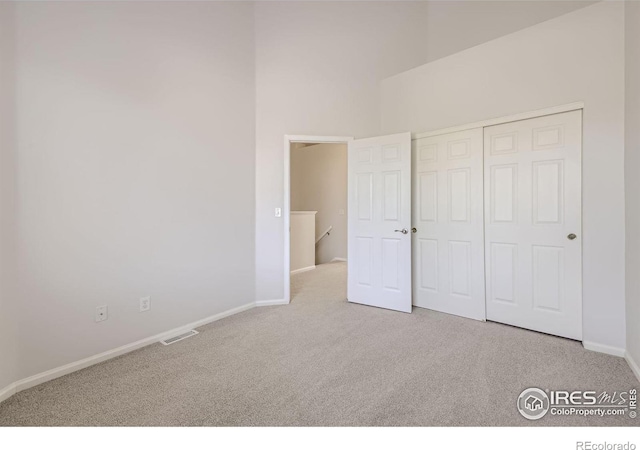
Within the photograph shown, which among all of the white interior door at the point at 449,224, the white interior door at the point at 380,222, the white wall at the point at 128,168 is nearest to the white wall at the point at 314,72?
the white wall at the point at 128,168

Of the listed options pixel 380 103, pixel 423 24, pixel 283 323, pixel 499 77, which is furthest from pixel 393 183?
pixel 423 24

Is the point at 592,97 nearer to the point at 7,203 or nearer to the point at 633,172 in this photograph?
the point at 633,172

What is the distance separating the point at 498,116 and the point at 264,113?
2.45m

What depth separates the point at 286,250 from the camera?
11.9 ft

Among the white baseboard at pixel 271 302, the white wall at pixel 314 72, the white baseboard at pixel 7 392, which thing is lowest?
the white baseboard at pixel 7 392

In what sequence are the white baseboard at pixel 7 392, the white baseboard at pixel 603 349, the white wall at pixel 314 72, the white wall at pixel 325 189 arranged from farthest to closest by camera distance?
1. the white wall at pixel 325 189
2. the white wall at pixel 314 72
3. the white baseboard at pixel 603 349
4. the white baseboard at pixel 7 392

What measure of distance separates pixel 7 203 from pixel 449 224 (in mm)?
3569

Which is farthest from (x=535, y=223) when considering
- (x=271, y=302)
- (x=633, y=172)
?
(x=271, y=302)

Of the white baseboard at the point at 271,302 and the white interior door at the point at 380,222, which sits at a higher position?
the white interior door at the point at 380,222

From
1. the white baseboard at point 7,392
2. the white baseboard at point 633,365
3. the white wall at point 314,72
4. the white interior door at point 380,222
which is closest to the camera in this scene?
the white baseboard at point 7,392

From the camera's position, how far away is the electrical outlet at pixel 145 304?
8.32 ft

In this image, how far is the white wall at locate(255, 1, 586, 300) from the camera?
3.52 metres

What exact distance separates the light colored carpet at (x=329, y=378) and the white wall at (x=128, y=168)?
394 mm

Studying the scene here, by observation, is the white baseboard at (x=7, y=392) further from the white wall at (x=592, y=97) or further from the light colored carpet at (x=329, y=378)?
the white wall at (x=592, y=97)
